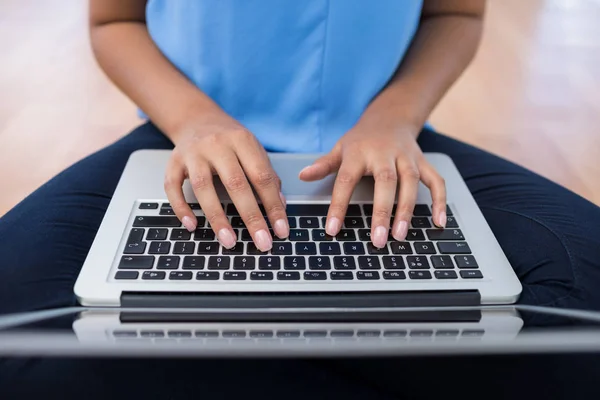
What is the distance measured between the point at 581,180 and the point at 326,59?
0.92m

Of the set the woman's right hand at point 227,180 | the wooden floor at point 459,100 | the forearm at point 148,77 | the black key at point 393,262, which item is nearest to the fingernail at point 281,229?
the woman's right hand at point 227,180

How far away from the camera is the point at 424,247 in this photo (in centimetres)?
56

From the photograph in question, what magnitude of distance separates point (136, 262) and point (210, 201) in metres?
0.10

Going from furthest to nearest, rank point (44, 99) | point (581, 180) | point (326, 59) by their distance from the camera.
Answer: point (44, 99)
point (581, 180)
point (326, 59)

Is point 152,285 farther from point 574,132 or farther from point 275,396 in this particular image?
point 574,132

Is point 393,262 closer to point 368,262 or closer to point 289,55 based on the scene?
point 368,262

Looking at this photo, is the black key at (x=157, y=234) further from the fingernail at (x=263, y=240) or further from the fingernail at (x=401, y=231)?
the fingernail at (x=401, y=231)

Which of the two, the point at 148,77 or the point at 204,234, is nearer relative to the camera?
the point at 204,234

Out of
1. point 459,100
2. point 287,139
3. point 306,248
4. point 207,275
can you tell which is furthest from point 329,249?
point 459,100

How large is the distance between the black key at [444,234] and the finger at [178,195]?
244 millimetres

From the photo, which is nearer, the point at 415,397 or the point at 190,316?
the point at 190,316

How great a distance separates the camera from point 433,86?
79 cm

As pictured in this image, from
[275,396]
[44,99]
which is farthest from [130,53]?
[44,99]

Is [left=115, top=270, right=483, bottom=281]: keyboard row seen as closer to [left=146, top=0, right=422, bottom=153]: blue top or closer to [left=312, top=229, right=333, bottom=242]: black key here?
[left=312, top=229, right=333, bottom=242]: black key
